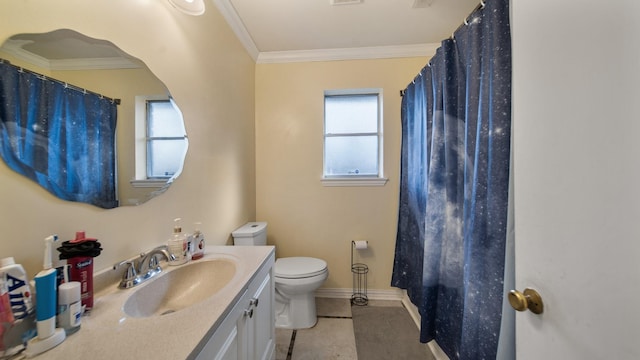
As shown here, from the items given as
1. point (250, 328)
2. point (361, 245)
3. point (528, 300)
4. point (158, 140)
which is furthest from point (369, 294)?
point (158, 140)

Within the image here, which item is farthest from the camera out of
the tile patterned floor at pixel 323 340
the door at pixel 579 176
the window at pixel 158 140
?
the tile patterned floor at pixel 323 340

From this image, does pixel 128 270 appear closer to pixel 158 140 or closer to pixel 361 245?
pixel 158 140

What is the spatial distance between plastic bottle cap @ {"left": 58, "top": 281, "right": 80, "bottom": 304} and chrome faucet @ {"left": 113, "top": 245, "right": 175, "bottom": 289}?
0.77 feet

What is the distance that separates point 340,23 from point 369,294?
242cm

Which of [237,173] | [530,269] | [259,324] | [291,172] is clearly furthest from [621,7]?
[291,172]

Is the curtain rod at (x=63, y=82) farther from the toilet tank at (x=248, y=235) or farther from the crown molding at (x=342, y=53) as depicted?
the crown molding at (x=342, y=53)

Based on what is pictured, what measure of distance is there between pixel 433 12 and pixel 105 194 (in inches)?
89.8

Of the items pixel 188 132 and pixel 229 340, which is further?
pixel 188 132

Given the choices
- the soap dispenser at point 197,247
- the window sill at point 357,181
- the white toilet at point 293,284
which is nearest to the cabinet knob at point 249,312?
the soap dispenser at point 197,247

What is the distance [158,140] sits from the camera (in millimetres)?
1047

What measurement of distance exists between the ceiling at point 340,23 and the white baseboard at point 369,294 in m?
2.31

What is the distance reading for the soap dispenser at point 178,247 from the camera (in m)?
1.04

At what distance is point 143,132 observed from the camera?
967 millimetres

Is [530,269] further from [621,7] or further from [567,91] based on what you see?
[621,7]
